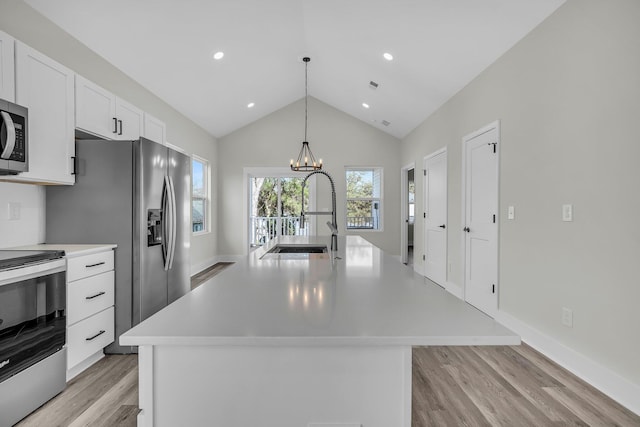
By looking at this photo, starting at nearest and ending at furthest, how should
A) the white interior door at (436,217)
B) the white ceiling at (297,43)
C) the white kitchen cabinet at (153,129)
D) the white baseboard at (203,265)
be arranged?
the white ceiling at (297,43)
the white kitchen cabinet at (153,129)
the white interior door at (436,217)
the white baseboard at (203,265)

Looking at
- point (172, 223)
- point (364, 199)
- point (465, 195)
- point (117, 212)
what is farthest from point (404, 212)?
point (117, 212)

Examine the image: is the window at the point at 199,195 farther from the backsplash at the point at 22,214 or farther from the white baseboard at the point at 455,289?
the white baseboard at the point at 455,289

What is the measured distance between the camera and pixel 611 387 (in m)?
1.96

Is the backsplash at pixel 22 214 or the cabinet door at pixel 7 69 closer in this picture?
the cabinet door at pixel 7 69

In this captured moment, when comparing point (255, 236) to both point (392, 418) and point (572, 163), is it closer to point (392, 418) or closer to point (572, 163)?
point (572, 163)

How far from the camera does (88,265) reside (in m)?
2.33

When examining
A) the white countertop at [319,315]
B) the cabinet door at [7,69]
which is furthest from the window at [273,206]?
the white countertop at [319,315]

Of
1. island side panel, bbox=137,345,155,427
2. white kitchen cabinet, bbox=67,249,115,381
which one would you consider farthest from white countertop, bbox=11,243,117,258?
island side panel, bbox=137,345,155,427

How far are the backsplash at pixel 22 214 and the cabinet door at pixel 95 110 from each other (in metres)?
0.61

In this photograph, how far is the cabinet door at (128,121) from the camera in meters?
3.25

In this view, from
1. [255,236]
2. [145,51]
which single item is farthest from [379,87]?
[255,236]

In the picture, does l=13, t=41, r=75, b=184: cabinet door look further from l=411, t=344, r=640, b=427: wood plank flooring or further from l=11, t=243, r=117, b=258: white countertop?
l=411, t=344, r=640, b=427: wood plank flooring

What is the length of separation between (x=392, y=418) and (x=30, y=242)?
284 cm

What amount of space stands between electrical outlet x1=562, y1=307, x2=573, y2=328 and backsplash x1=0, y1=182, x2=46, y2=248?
12.7 feet
